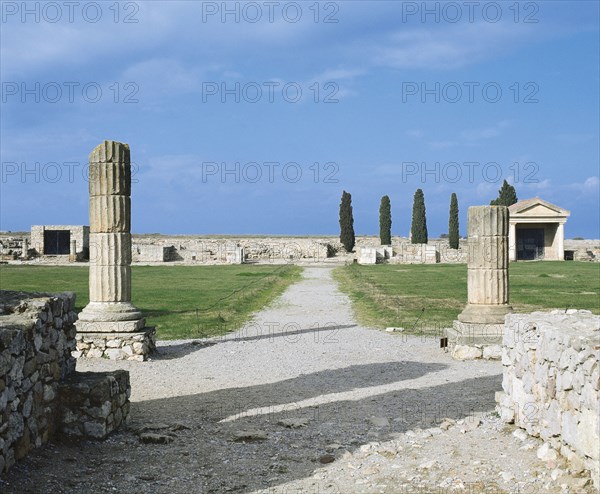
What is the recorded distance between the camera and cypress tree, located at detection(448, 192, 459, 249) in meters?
56.9

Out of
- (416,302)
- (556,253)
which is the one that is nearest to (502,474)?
(416,302)

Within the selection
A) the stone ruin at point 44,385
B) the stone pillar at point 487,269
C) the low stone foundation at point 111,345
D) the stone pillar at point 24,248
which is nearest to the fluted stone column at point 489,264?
the stone pillar at point 487,269

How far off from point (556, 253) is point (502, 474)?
50.8m

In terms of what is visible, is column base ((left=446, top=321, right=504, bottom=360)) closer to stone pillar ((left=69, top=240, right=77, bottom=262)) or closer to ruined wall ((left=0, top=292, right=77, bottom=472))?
ruined wall ((left=0, top=292, right=77, bottom=472))

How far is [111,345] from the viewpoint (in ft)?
40.1

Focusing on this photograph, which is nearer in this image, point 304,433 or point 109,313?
point 304,433

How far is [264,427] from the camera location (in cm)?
764

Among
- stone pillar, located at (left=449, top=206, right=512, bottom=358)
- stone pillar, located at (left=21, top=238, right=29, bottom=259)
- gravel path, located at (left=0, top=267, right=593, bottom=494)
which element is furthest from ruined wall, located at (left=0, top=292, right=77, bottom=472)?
stone pillar, located at (left=21, top=238, right=29, bottom=259)

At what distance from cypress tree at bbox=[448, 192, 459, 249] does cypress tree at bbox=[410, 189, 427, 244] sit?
208 cm

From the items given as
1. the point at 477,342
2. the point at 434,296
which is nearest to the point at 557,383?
the point at 477,342

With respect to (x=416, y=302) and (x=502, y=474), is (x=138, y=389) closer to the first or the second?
(x=502, y=474)

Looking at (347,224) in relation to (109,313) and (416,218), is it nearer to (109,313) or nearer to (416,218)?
(416,218)

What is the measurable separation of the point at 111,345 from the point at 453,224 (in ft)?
157

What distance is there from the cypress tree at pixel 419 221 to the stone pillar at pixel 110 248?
46.7m
